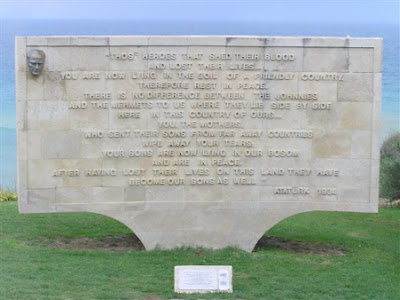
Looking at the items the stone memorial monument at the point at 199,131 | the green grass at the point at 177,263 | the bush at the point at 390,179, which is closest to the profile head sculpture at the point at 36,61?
the stone memorial monument at the point at 199,131

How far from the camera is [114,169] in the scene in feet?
53.9

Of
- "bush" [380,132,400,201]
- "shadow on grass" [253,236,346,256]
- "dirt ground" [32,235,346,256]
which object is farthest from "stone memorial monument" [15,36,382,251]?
"bush" [380,132,400,201]

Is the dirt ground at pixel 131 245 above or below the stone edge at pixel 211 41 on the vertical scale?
below

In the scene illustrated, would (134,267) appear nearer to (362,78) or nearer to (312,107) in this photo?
(312,107)

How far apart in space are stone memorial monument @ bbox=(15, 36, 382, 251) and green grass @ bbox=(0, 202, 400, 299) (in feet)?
2.86

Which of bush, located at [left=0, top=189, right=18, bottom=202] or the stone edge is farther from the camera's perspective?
bush, located at [left=0, top=189, right=18, bottom=202]

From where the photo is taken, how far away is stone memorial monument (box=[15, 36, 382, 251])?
1628 centimetres

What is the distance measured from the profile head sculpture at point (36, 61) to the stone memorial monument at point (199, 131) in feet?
0.26

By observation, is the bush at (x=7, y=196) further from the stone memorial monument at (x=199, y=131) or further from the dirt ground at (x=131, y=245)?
the stone memorial monument at (x=199, y=131)

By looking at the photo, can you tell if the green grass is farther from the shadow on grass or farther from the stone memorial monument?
the stone memorial monument

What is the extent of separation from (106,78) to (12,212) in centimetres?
669

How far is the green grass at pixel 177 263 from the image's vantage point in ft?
45.7

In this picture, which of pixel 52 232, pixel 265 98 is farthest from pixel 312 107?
pixel 52 232

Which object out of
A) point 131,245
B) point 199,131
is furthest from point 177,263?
point 199,131
